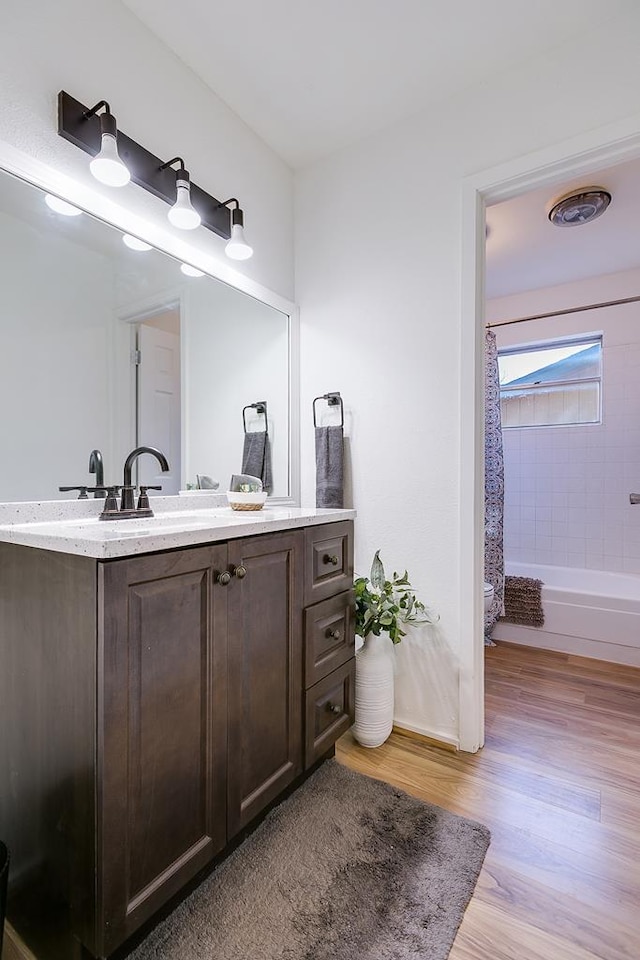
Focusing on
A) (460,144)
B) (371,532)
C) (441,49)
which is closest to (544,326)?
(460,144)

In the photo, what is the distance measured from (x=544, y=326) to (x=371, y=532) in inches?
98.7

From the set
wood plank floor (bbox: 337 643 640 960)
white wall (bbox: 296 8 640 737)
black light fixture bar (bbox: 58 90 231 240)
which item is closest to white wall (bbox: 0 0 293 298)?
black light fixture bar (bbox: 58 90 231 240)

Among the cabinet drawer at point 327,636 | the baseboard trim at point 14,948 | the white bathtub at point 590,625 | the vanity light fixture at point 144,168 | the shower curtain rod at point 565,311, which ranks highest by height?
the shower curtain rod at point 565,311

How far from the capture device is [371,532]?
6.66ft

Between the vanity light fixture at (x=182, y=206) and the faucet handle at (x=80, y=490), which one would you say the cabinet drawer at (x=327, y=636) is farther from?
the vanity light fixture at (x=182, y=206)

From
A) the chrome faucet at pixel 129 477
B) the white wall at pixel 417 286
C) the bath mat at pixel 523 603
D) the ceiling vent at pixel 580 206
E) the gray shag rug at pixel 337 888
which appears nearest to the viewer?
the gray shag rug at pixel 337 888

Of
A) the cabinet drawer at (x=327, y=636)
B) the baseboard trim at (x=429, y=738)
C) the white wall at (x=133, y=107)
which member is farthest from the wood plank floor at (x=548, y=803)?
the white wall at (x=133, y=107)

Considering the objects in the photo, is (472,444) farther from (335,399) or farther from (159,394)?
(159,394)

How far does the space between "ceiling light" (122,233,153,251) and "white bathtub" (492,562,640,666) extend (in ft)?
9.29

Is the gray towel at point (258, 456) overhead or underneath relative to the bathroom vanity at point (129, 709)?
overhead

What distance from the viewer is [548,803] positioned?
4.80ft

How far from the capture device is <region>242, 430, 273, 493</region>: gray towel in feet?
6.70

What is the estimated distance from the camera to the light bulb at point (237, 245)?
1.78 metres

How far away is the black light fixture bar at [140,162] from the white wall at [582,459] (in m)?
2.65
